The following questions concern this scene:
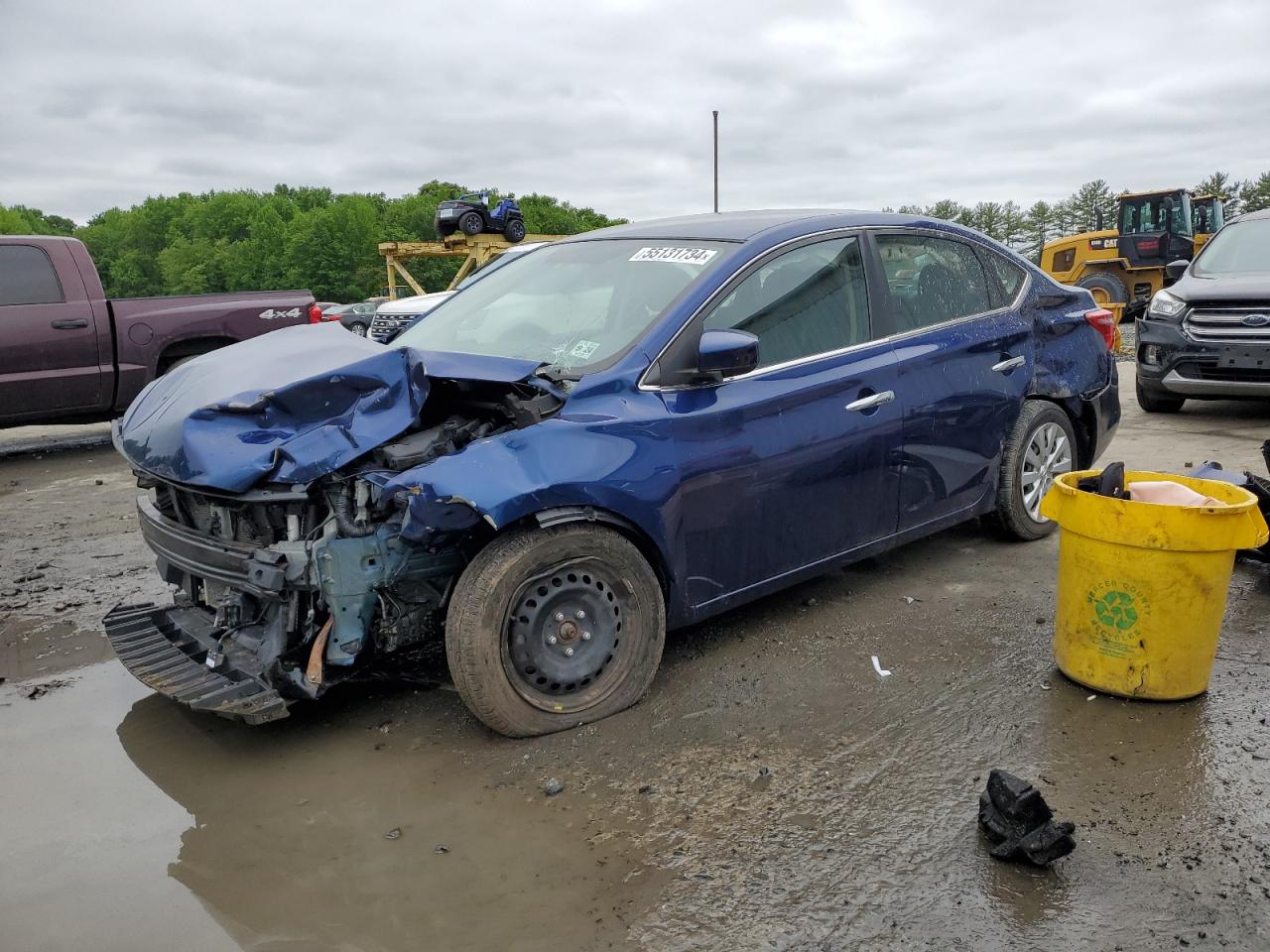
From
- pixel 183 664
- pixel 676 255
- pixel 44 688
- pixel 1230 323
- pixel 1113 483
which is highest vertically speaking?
pixel 676 255

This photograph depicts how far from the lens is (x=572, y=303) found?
4152mm

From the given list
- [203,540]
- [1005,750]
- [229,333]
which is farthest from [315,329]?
[229,333]

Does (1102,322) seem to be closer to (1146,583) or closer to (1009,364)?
(1009,364)

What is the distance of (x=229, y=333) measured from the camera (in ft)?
31.3

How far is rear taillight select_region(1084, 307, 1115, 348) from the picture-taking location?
5.35 m

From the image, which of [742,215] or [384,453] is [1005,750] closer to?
[384,453]

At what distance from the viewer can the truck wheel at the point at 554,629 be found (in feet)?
10.5

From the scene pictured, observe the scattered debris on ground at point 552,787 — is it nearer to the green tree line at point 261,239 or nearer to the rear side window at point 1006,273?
the rear side window at point 1006,273

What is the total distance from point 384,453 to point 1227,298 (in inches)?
299

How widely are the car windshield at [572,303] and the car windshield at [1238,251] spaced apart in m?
6.94

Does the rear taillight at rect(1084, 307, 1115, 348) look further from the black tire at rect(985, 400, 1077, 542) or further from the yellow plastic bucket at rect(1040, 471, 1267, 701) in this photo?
the yellow plastic bucket at rect(1040, 471, 1267, 701)

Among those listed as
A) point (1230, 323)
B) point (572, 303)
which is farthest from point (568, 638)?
point (1230, 323)

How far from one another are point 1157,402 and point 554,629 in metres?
7.93

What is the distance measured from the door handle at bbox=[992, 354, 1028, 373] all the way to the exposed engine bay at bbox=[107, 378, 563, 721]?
7.73 feet
